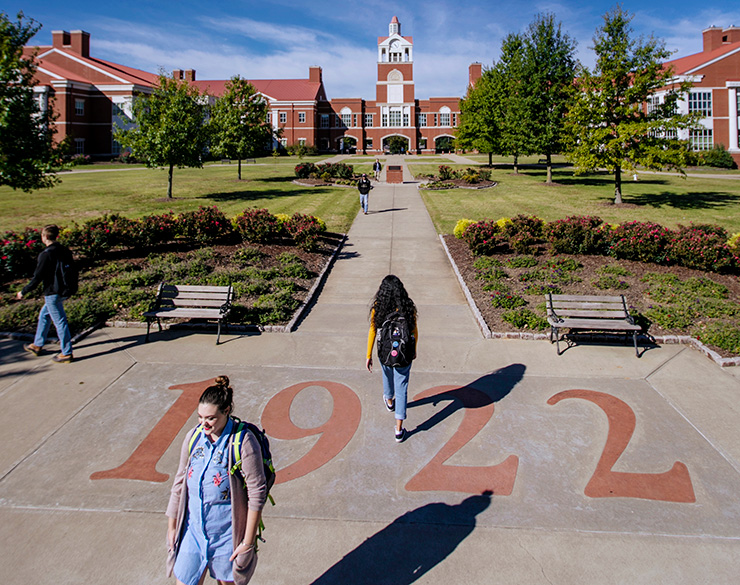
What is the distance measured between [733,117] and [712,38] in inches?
454

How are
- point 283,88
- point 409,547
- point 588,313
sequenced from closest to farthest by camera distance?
point 409,547
point 588,313
point 283,88

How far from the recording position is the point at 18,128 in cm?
1491

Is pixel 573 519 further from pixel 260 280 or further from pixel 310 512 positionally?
pixel 260 280

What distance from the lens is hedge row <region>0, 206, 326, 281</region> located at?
1200 cm

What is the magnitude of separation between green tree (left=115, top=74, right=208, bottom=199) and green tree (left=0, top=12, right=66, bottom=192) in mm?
6908

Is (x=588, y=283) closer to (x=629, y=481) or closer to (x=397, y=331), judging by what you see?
(x=629, y=481)

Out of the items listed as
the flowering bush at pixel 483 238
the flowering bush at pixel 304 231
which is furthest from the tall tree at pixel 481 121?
the flowering bush at pixel 304 231

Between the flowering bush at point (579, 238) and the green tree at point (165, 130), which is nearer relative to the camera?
the flowering bush at point (579, 238)

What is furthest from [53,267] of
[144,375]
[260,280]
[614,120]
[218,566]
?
Answer: [614,120]

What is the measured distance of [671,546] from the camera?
4551mm

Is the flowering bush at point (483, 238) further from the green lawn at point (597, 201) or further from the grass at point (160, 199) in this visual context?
the grass at point (160, 199)

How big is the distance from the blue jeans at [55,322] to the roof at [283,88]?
74855mm

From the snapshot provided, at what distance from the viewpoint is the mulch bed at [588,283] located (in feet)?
33.8

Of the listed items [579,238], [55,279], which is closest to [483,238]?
[579,238]
